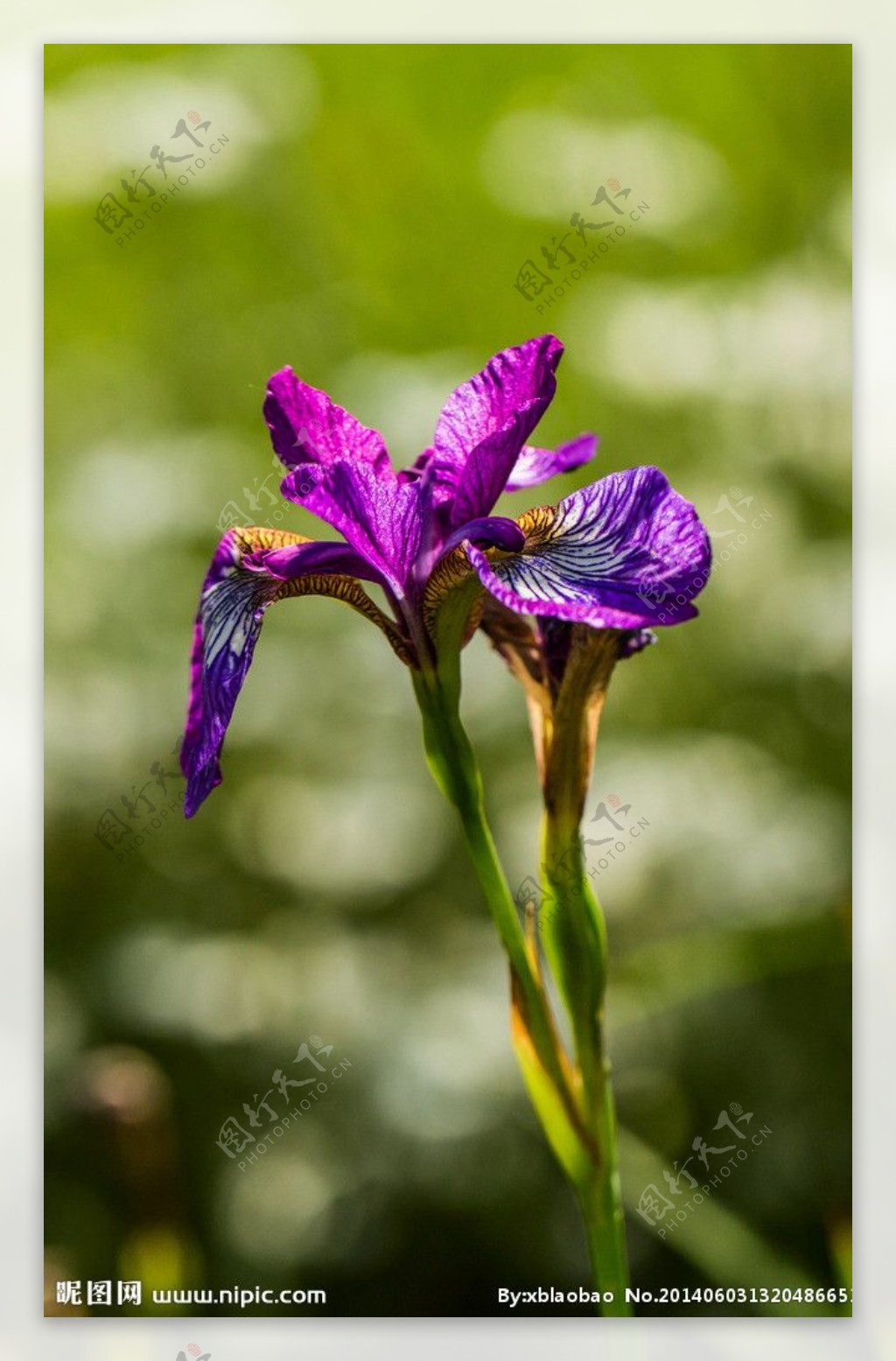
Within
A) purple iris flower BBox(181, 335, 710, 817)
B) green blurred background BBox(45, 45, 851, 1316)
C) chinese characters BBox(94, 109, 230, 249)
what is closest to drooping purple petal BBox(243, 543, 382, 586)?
purple iris flower BBox(181, 335, 710, 817)

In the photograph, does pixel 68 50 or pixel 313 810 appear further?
pixel 313 810

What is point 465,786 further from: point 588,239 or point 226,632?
point 588,239

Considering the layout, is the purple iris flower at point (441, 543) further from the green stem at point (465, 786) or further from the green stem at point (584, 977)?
the green stem at point (584, 977)

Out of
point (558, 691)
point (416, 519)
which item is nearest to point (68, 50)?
point (416, 519)

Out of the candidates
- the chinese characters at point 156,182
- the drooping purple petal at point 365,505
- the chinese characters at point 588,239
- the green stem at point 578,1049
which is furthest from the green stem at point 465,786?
the chinese characters at point 156,182

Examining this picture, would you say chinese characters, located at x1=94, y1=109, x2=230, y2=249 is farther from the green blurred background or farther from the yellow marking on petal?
the yellow marking on petal

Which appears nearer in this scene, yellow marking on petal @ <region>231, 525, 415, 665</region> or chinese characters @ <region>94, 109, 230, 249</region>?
yellow marking on petal @ <region>231, 525, 415, 665</region>

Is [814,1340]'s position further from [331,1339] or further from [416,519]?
[416,519]
